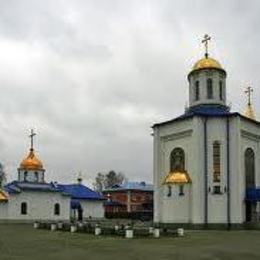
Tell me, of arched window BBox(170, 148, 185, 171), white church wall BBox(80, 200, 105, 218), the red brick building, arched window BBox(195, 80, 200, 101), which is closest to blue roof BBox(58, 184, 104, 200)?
white church wall BBox(80, 200, 105, 218)

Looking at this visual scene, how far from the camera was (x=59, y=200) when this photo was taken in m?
62.2

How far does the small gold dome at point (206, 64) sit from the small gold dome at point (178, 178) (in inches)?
411

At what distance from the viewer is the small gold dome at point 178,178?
45.8m

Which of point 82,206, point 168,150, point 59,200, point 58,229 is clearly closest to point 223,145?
point 168,150

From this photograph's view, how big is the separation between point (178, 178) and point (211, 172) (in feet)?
9.24

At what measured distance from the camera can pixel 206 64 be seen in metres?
50.5

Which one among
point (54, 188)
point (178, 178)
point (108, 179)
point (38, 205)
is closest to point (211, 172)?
point (178, 178)

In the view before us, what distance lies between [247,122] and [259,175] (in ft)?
17.0

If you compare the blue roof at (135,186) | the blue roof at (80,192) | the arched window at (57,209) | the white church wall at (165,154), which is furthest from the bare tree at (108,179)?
the white church wall at (165,154)

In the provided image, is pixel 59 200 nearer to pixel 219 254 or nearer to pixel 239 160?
pixel 239 160

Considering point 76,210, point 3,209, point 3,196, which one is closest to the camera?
point 3,209

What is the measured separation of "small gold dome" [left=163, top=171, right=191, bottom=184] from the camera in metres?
45.8

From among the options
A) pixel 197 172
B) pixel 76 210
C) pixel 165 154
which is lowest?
pixel 76 210

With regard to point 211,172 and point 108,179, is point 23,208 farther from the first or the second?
point 108,179
